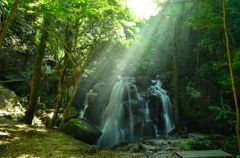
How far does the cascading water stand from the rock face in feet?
8.04

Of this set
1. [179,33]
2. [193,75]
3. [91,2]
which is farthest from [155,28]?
[91,2]

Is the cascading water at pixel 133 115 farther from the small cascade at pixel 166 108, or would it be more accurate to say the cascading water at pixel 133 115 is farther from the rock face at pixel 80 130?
the rock face at pixel 80 130

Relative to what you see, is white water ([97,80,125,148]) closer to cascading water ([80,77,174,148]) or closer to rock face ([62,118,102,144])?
cascading water ([80,77,174,148])

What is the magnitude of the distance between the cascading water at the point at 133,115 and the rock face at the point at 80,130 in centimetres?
245

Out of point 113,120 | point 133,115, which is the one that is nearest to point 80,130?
point 113,120

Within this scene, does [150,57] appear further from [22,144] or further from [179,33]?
[22,144]

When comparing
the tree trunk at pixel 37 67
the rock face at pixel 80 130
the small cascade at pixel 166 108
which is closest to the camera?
the tree trunk at pixel 37 67

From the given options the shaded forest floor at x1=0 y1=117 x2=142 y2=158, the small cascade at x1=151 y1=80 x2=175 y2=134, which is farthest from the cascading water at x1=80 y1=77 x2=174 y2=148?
the shaded forest floor at x1=0 y1=117 x2=142 y2=158

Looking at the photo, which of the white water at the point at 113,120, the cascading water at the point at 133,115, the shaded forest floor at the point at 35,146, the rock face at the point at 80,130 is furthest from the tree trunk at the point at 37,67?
the cascading water at the point at 133,115

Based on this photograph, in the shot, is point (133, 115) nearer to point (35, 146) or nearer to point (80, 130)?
point (80, 130)

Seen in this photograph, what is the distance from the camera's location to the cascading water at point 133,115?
57.7ft

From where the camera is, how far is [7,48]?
19.2 m

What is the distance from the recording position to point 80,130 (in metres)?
12.9

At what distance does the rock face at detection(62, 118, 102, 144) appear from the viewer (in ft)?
41.3
